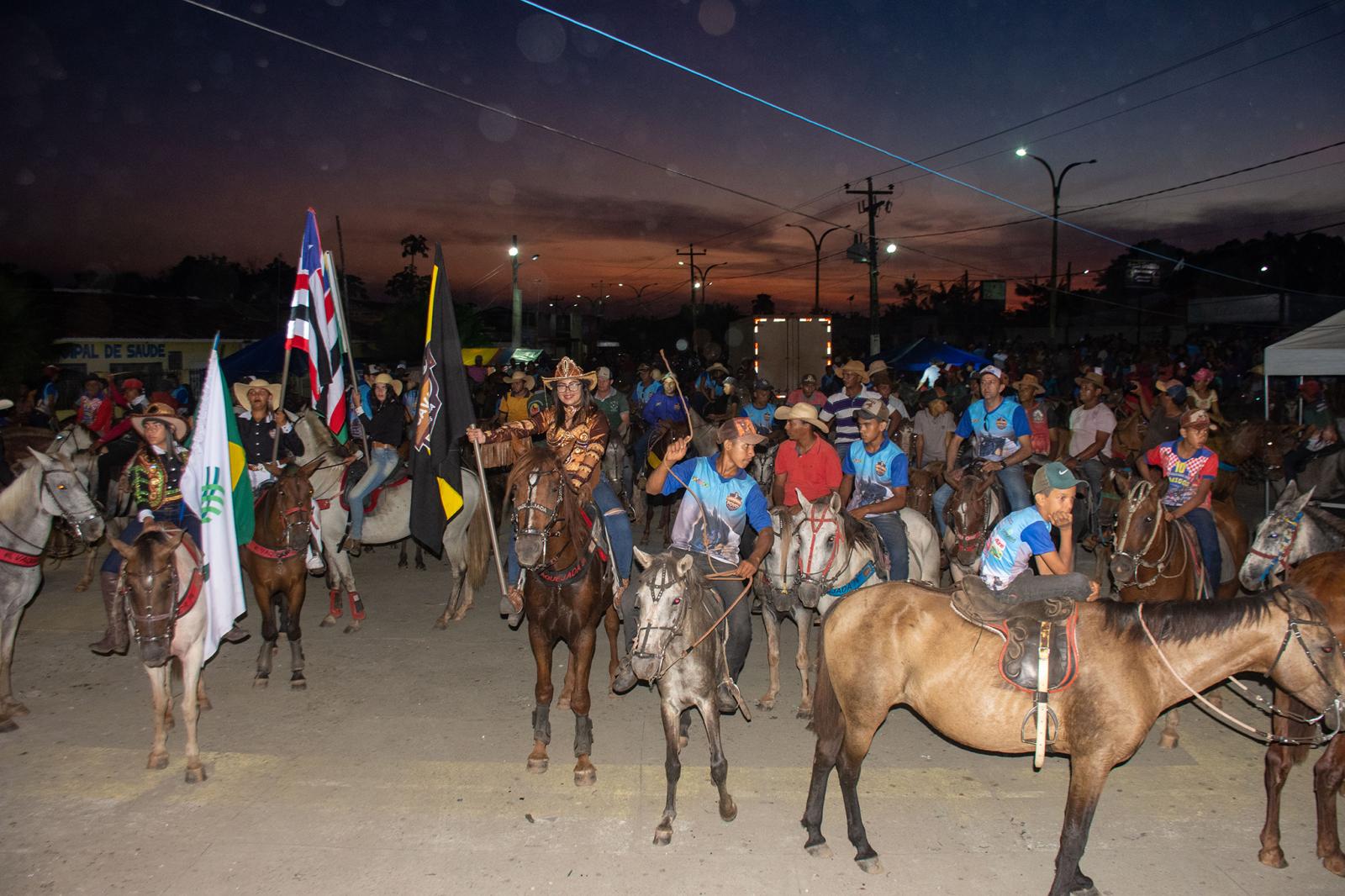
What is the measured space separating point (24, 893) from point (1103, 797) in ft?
21.9

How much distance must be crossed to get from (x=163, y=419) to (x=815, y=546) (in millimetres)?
5386

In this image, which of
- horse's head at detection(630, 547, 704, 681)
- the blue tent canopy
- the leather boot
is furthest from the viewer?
the blue tent canopy

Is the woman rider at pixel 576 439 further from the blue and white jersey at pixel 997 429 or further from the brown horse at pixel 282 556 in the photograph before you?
the blue and white jersey at pixel 997 429

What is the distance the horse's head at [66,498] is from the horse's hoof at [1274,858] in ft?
28.3

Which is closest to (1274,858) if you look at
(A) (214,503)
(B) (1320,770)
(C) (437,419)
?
(B) (1320,770)

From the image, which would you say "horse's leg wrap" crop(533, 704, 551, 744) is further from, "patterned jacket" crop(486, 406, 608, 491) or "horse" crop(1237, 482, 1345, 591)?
"horse" crop(1237, 482, 1345, 591)

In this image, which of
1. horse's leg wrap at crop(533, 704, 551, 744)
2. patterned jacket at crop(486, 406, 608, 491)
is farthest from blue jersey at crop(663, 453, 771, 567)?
horse's leg wrap at crop(533, 704, 551, 744)

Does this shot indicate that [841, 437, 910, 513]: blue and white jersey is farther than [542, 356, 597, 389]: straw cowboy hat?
Yes

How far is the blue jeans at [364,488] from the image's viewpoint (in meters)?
9.73

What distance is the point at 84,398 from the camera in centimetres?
1380

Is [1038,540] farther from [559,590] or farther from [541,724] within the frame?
[541,724]

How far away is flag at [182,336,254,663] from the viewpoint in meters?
6.33

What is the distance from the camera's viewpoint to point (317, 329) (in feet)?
28.2

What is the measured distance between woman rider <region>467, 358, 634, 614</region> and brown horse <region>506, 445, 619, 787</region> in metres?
0.20
